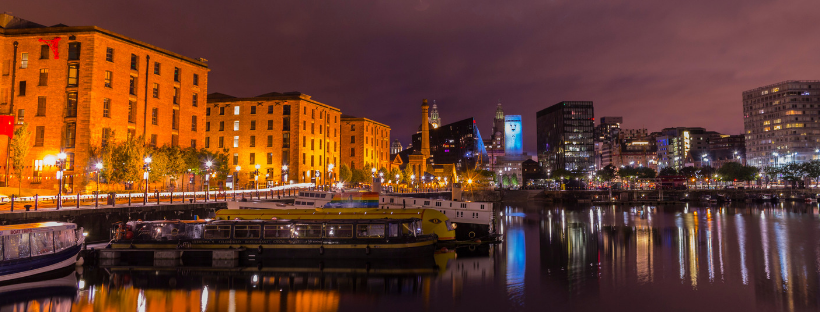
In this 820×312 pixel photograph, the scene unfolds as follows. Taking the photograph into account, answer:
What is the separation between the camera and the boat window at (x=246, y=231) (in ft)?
103

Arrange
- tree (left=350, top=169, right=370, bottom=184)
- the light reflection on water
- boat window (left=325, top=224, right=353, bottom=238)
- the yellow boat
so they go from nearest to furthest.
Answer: the light reflection on water → boat window (left=325, top=224, right=353, bottom=238) → the yellow boat → tree (left=350, top=169, right=370, bottom=184)

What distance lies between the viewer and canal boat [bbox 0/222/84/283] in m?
23.2

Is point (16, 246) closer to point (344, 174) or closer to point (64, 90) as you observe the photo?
point (64, 90)

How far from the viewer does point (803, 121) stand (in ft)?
605

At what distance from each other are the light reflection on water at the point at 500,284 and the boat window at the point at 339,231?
89.9 inches

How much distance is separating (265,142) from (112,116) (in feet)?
111

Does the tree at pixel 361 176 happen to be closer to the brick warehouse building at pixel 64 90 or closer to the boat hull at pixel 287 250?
the brick warehouse building at pixel 64 90

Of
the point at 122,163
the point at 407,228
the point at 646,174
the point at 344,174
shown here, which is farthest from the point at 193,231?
the point at 646,174

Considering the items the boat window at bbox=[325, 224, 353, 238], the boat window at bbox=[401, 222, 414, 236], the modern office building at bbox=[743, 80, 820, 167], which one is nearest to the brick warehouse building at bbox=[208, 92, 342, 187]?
the boat window at bbox=[325, 224, 353, 238]

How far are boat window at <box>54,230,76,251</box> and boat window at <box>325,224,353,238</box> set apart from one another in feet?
48.2

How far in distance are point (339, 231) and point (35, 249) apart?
1669 cm

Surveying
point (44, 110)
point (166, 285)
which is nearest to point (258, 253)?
point (166, 285)

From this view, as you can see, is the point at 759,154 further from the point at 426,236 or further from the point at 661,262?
the point at 426,236

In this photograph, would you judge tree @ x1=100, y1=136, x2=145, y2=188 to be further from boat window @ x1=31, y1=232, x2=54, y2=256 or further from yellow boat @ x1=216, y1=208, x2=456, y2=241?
boat window @ x1=31, y1=232, x2=54, y2=256
